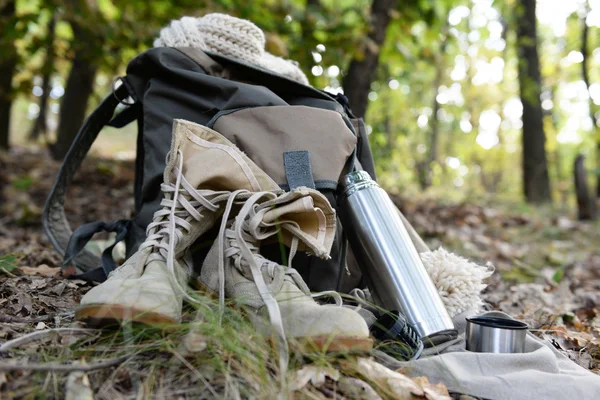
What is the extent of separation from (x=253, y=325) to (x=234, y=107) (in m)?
0.98

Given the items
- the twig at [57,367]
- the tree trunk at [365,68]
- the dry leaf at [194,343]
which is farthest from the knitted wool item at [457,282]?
the tree trunk at [365,68]

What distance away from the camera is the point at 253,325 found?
4.60ft

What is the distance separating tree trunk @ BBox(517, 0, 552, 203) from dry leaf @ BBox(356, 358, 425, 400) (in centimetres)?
762

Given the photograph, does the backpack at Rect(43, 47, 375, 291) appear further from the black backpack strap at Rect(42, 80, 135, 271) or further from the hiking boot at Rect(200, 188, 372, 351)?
the hiking boot at Rect(200, 188, 372, 351)

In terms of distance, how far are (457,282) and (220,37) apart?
60.0 inches

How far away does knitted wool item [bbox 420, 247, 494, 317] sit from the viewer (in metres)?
1.88

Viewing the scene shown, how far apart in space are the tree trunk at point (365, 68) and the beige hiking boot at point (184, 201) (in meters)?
2.84

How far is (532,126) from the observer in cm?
817

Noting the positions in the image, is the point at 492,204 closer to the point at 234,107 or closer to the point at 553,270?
the point at 553,270

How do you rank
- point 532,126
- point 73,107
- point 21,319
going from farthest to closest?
point 532,126 < point 73,107 < point 21,319

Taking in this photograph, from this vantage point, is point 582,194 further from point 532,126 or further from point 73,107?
point 73,107

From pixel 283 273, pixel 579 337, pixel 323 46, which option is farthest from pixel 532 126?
pixel 283 273

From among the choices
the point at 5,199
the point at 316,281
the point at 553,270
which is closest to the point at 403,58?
the point at 553,270

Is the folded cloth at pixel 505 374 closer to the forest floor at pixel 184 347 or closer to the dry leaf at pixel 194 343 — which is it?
the forest floor at pixel 184 347
